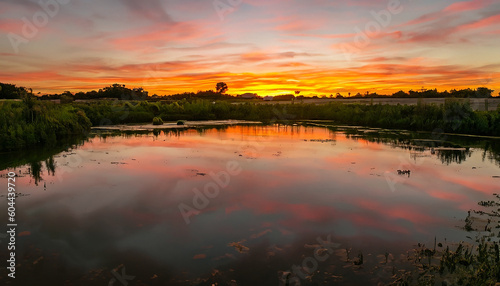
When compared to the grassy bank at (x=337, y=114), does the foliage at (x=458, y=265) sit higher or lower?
lower

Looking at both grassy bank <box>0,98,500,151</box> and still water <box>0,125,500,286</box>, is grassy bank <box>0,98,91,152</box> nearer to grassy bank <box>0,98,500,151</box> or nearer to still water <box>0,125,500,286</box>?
grassy bank <box>0,98,500,151</box>

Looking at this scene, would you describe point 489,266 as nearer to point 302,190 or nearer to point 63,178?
point 302,190

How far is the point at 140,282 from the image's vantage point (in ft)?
21.0


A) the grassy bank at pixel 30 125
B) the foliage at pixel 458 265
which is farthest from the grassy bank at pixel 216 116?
the foliage at pixel 458 265

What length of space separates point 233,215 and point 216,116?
48452 millimetres

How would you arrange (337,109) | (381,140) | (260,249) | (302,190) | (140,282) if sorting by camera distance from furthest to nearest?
(337,109), (381,140), (302,190), (260,249), (140,282)

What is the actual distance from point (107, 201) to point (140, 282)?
568cm

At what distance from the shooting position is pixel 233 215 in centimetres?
1012

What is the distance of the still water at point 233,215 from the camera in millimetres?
6891

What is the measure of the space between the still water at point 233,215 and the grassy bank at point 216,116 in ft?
18.1

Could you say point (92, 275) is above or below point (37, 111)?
below

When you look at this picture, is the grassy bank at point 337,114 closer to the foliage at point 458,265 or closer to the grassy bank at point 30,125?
the grassy bank at point 30,125

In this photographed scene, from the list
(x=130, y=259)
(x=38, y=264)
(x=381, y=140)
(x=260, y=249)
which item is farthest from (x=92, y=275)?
(x=381, y=140)

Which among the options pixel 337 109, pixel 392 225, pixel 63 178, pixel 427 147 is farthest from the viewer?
pixel 337 109
